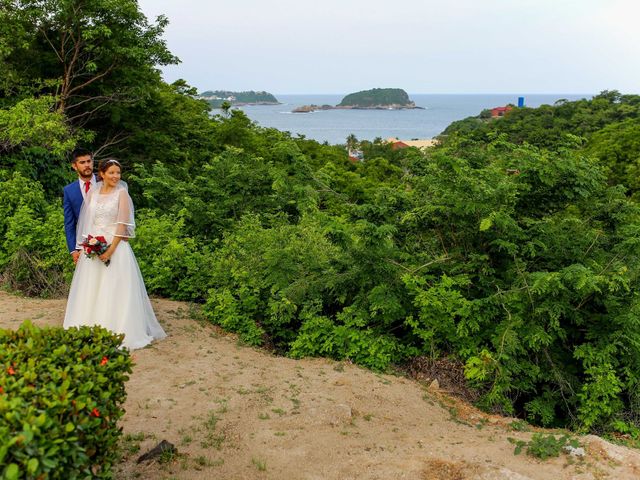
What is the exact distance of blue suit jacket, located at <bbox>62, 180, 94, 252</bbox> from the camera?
6270 millimetres

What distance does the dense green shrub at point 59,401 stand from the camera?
7.57 ft

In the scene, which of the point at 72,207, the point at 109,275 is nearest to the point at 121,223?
the point at 109,275

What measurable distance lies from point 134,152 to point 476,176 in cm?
1303

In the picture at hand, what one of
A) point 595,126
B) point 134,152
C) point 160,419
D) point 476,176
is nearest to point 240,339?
point 160,419

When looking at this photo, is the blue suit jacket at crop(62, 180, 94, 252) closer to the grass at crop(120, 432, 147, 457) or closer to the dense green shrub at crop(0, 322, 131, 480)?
the grass at crop(120, 432, 147, 457)

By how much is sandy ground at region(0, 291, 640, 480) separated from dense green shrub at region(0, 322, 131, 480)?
1143 millimetres

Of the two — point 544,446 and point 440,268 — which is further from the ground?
point 440,268

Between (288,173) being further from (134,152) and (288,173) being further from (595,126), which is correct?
(595,126)

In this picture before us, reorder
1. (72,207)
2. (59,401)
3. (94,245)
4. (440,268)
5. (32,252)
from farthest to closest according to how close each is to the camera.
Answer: (32,252)
(440,268)
(72,207)
(94,245)
(59,401)

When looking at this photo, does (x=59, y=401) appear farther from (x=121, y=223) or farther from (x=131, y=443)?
(x=121, y=223)

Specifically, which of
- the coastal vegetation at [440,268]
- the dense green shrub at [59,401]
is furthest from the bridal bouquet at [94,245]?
the dense green shrub at [59,401]

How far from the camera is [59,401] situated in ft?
8.25

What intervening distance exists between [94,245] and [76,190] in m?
0.72

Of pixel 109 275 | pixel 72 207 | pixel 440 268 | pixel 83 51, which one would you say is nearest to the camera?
pixel 109 275
